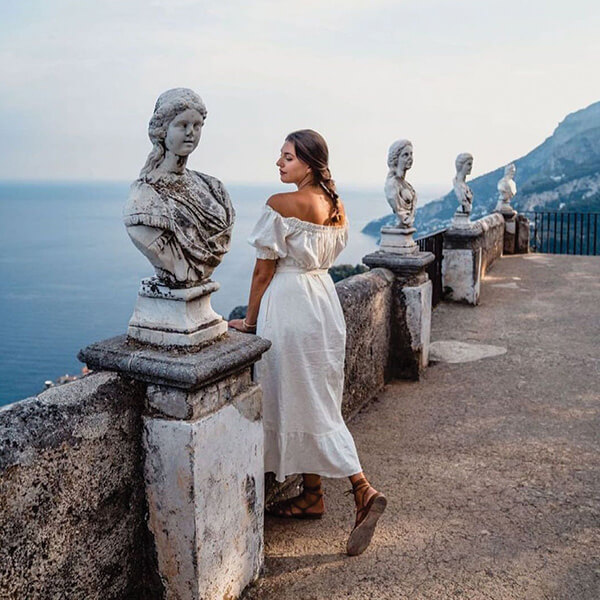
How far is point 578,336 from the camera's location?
725 centimetres

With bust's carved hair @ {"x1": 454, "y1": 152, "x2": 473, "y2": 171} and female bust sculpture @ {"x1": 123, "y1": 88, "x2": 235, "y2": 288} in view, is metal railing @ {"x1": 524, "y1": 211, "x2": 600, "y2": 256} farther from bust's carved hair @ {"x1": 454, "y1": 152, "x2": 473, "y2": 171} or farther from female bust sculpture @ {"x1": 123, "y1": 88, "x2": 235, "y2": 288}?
female bust sculpture @ {"x1": 123, "y1": 88, "x2": 235, "y2": 288}

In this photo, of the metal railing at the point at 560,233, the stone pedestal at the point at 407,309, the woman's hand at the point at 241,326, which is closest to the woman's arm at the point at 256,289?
the woman's hand at the point at 241,326

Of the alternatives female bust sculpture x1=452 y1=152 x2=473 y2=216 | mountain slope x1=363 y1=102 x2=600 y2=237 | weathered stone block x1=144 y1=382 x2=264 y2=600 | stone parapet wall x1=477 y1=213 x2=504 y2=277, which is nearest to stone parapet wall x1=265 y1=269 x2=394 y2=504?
mountain slope x1=363 y1=102 x2=600 y2=237

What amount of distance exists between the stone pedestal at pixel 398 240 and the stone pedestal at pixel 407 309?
0.05 meters

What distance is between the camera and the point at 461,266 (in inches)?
351

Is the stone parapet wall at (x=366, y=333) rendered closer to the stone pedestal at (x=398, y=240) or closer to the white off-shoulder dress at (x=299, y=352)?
the stone pedestal at (x=398, y=240)

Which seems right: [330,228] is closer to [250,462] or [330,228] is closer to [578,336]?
[250,462]

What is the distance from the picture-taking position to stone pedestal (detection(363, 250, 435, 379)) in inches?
226

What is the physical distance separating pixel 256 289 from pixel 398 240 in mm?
2974

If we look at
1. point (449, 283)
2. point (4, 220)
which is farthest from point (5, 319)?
point (4, 220)

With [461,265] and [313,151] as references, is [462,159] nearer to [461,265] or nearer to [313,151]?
[461,265]

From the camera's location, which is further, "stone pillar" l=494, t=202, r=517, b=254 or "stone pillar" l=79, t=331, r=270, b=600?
"stone pillar" l=494, t=202, r=517, b=254

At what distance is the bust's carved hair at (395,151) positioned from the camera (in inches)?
218

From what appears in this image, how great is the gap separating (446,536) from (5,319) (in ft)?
226
